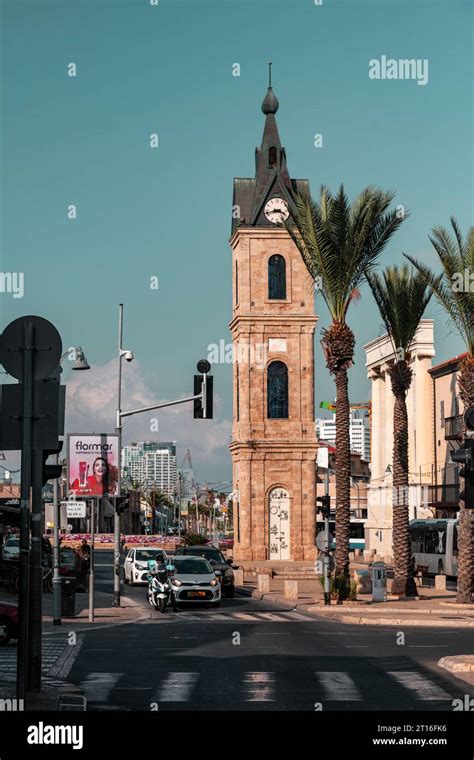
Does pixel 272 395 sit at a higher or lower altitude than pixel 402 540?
higher

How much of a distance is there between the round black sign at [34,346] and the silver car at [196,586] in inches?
949

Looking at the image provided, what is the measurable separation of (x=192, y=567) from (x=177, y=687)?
21560mm

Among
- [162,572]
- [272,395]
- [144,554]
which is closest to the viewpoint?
[162,572]

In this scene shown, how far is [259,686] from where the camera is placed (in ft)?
58.0

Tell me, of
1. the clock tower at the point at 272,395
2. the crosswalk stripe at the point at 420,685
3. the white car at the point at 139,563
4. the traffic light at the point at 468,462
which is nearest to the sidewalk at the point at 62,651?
the crosswalk stripe at the point at 420,685

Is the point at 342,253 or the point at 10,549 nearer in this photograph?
the point at 342,253

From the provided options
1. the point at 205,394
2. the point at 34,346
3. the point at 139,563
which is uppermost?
the point at 205,394

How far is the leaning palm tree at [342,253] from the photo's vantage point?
132 feet

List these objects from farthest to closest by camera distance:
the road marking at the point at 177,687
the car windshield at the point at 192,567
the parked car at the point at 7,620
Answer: the car windshield at the point at 192,567 → the parked car at the point at 7,620 → the road marking at the point at 177,687

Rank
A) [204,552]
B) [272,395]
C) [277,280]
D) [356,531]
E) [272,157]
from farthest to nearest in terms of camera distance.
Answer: [356,531], [272,157], [277,280], [272,395], [204,552]

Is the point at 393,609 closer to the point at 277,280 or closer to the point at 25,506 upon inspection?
the point at 25,506

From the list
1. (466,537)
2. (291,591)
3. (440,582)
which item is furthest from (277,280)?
(466,537)

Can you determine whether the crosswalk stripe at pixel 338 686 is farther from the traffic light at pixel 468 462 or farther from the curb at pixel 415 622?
the curb at pixel 415 622
